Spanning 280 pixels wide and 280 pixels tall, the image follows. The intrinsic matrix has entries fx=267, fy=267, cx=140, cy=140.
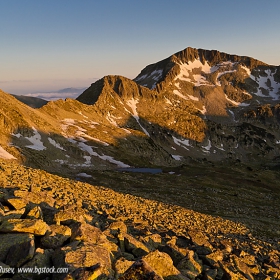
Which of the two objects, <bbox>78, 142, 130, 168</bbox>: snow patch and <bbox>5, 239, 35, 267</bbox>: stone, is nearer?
<bbox>5, 239, 35, 267</bbox>: stone

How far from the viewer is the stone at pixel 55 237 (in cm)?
1266

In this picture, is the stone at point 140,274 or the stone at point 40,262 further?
the stone at point 40,262

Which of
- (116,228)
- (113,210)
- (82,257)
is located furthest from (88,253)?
(113,210)

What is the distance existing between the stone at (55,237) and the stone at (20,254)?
115 cm

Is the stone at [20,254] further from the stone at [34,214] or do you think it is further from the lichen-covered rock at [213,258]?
the lichen-covered rock at [213,258]

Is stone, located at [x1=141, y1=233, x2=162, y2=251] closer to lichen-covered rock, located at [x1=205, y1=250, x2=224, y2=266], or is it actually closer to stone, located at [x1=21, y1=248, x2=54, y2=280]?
lichen-covered rock, located at [x1=205, y1=250, x2=224, y2=266]

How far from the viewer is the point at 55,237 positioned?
13133 millimetres

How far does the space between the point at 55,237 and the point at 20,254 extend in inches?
86.6

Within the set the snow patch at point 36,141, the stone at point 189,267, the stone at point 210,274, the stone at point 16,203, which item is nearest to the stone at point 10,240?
the stone at point 16,203

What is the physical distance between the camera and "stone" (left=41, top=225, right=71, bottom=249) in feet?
41.5

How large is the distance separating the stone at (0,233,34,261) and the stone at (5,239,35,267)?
23cm

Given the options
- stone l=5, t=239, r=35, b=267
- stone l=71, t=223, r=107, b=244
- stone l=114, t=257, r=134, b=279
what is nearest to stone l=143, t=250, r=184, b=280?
stone l=114, t=257, r=134, b=279

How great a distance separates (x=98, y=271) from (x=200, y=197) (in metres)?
71.6

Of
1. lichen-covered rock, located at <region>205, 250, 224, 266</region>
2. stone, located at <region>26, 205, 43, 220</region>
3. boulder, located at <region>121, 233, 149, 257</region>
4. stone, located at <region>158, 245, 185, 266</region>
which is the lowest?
lichen-covered rock, located at <region>205, 250, 224, 266</region>
